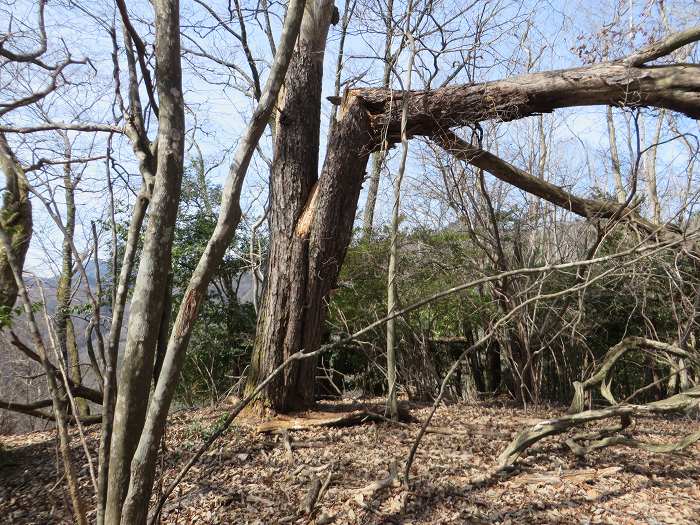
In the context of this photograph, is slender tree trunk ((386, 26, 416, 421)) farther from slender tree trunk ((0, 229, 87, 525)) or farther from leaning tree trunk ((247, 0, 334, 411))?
slender tree trunk ((0, 229, 87, 525))

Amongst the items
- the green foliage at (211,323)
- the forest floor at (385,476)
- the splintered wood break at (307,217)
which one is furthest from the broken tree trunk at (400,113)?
the green foliage at (211,323)

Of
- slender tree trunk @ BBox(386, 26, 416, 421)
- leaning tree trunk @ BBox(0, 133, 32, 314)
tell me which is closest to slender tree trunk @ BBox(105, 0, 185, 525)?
slender tree trunk @ BBox(386, 26, 416, 421)

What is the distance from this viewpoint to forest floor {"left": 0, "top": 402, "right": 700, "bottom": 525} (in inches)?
127

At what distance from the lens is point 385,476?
370 cm

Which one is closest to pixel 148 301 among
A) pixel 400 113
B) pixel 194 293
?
pixel 194 293

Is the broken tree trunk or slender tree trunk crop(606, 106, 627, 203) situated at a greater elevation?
slender tree trunk crop(606, 106, 627, 203)

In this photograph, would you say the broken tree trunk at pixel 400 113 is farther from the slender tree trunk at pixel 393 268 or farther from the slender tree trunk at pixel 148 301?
the slender tree trunk at pixel 148 301

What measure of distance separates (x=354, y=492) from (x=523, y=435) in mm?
1423

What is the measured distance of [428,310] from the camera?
7793 millimetres

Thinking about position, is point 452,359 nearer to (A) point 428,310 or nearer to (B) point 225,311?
(A) point 428,310

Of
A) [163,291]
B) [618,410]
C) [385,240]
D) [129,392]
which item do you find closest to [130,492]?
[129,392]

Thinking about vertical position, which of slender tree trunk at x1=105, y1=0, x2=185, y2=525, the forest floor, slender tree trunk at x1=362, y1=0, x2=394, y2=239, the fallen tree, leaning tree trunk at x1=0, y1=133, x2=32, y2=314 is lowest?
the forest floor

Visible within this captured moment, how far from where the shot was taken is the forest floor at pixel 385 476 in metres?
3.23

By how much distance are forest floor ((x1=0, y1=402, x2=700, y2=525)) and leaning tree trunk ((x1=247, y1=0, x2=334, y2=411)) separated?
20.5 inches
